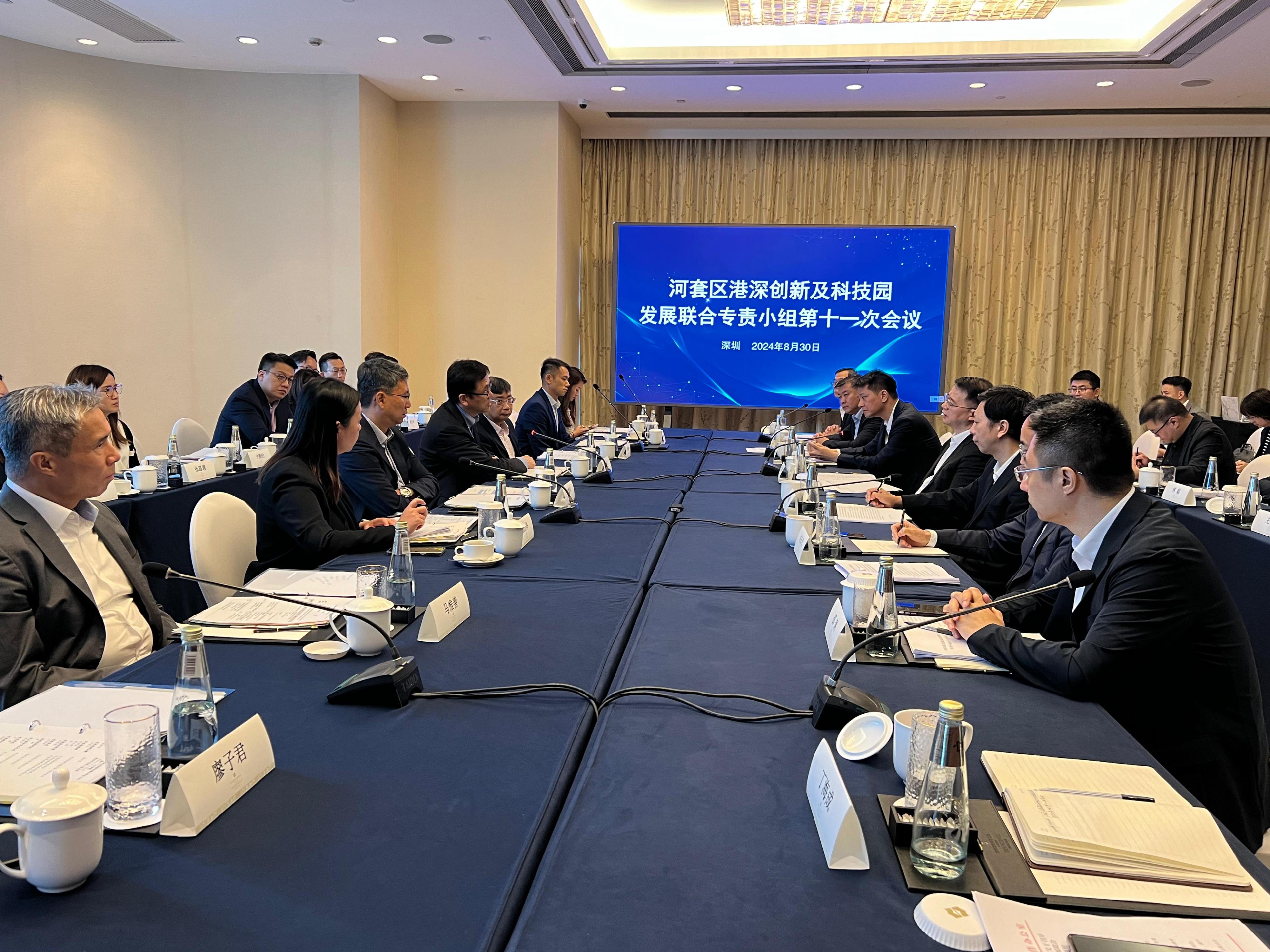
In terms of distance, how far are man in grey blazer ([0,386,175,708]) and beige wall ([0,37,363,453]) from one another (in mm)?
5006

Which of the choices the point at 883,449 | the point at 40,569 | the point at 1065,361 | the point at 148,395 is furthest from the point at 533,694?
the point at 1065,361

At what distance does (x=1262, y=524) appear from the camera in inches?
137

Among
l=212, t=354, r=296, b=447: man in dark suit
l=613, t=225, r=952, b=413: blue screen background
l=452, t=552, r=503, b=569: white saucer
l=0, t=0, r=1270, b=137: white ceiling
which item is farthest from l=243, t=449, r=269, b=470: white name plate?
l=613, t=225, r=952, b=413: blue screen background

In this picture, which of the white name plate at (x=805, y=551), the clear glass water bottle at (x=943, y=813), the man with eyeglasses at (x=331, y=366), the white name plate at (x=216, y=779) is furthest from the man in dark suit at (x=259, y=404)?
the clear glass water bottle at (x=943, y=813)

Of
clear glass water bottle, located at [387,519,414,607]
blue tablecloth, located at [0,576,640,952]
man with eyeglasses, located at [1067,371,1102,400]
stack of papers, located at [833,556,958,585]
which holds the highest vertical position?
man with eyeglasses, located at [1067,371,1102,400]

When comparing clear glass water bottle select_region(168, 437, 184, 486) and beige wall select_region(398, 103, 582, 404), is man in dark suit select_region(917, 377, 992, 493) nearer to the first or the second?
clear glass water bottle select_region(168, 437, 184, 486)

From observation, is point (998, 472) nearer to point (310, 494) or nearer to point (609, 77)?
point (310, 494)

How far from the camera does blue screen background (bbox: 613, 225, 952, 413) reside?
25.1ft

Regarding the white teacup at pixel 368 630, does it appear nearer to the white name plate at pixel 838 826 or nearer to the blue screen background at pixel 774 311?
the white name plate at pixel 838 826

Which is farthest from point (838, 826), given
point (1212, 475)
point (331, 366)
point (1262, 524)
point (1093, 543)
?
point (331, 366)

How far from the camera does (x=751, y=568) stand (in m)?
2.54

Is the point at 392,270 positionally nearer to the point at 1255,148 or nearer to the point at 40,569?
the point at 40,569

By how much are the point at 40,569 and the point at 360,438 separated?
5.26 ft

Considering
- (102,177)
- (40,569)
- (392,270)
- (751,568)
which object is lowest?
(751,568)
